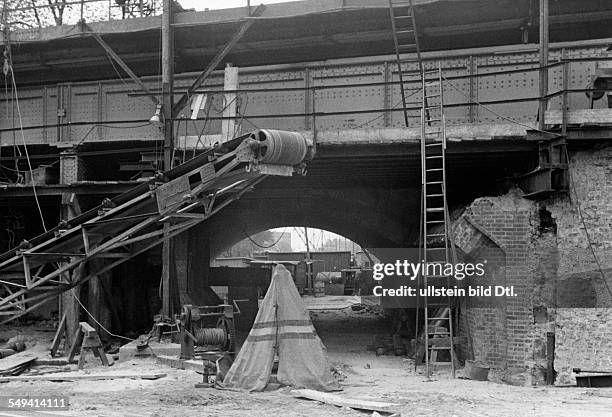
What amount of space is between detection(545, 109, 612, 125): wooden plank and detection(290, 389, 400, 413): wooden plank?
581 cm

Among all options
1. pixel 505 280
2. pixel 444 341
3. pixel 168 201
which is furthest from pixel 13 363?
pixel 505 280

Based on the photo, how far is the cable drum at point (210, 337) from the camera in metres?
11.6

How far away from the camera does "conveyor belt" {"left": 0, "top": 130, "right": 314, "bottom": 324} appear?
873 centimetres

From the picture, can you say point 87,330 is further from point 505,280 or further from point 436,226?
point 505,280

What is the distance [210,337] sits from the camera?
38.3 feet

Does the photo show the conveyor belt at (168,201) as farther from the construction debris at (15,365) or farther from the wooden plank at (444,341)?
the wooden plank at (444,341)

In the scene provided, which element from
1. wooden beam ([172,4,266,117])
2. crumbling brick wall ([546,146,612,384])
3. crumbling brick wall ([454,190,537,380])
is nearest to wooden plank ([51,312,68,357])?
wooden beam ([172,4,266,117])

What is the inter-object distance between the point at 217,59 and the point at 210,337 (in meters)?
5.65

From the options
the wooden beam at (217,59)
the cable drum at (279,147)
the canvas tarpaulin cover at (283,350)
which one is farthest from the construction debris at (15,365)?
the cable drum at (279,147)

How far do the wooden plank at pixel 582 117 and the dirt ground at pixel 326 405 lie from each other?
4.42 meters

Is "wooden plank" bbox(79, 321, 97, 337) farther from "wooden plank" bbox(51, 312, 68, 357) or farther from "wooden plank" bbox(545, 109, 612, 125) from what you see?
"wooden plank" bbox(545, 109, 612, 125)

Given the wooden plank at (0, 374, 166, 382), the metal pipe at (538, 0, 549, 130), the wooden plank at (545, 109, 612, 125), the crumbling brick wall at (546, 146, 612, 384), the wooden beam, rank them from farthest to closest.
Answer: the wooden beam
the metal pipe at (538, 0, 549, 130)
the crumbling brick wall at (546, 146, 612, 384)
the wooden plank at (545, 109, 612, 125)
the wooden plank at (0, 374, 166, 382)

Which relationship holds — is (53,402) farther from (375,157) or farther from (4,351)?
(375,157)

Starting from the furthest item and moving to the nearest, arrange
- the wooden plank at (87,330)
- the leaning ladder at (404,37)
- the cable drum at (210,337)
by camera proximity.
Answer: the leaning ladder at (404,37), the wooden plank at (87,330), the cable drum at (210,337)
